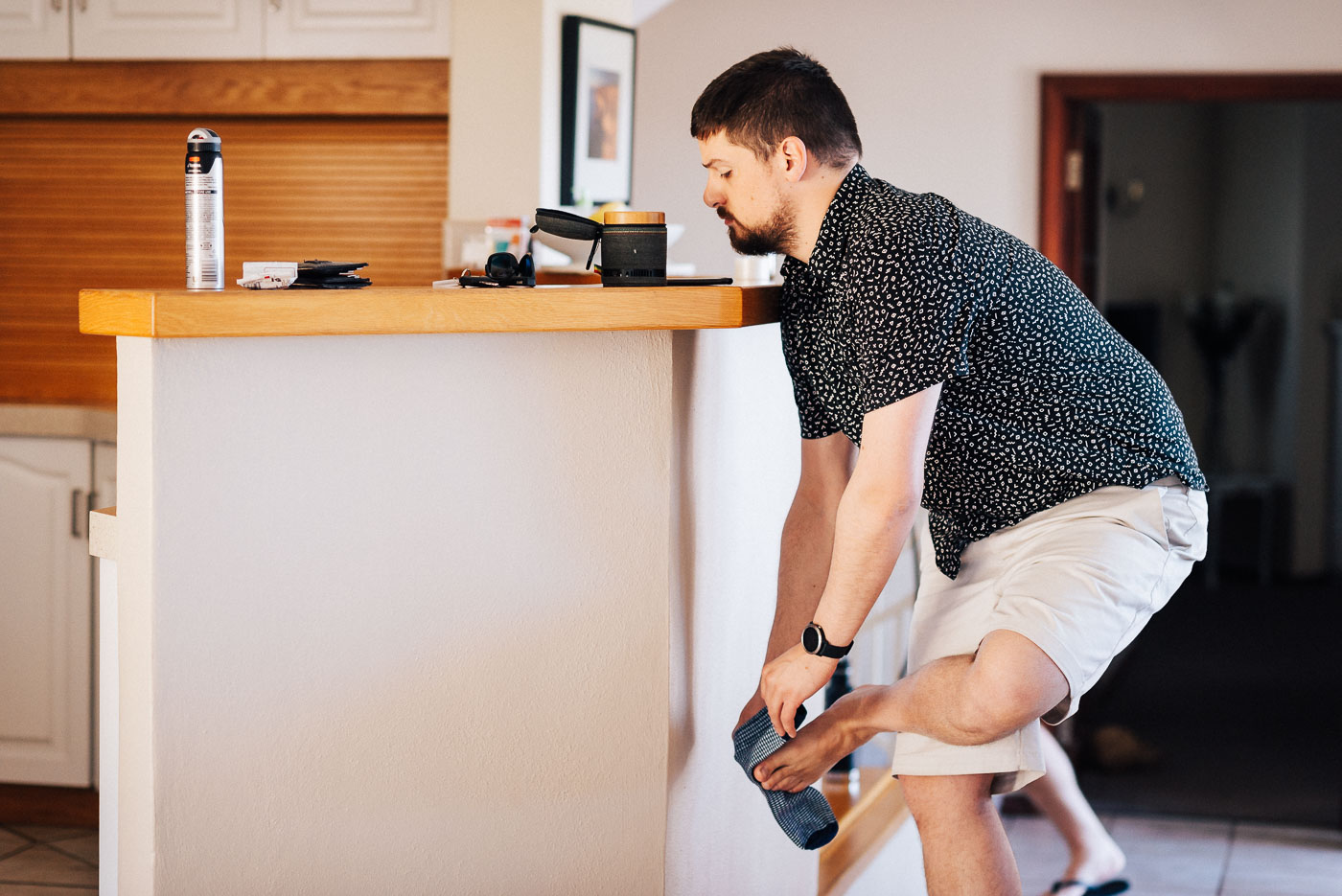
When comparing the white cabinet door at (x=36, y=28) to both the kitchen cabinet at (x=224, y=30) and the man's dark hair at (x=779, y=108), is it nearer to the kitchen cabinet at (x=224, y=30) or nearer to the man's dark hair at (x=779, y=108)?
the kitchen cabinet at (x=224, y=30)

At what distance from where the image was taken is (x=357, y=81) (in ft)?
10.6

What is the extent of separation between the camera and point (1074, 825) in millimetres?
3049

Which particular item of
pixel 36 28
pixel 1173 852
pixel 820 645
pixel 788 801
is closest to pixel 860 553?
pixel 820 645

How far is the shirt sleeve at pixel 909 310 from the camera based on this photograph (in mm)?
1543

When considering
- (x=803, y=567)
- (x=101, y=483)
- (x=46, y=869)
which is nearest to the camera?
(x=803, y=567)

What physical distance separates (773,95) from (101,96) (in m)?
2.33

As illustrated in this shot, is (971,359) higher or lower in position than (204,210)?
lower

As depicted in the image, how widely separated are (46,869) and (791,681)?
201 centimetres

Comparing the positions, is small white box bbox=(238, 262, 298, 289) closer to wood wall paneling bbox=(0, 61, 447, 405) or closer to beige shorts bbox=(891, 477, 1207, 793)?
beige shorts bbox=(891, 477, 1207, 793)

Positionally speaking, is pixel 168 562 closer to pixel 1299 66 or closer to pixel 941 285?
pixel 941 285

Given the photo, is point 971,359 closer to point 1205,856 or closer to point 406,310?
point 406,310

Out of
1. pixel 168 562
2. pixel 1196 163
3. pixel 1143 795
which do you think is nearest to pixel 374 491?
pixel 168 562

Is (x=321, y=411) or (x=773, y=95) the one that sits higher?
(x=773, y=95)

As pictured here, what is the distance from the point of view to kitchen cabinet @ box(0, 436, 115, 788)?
9.92 feet
